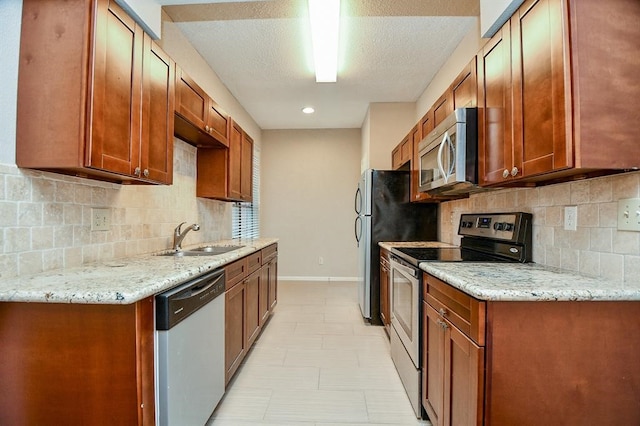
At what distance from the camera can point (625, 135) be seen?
115 cm

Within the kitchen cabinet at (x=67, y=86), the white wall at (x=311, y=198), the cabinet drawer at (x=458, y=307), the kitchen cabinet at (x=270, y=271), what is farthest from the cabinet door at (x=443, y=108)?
the white wall at (x=311, y=198)

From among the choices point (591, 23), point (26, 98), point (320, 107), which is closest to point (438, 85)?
point (320, 107)

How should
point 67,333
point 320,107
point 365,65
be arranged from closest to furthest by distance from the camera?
point 67,333, point 365,65, point 320,107

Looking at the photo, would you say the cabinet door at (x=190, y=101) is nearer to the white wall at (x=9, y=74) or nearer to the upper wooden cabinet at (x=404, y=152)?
the white wall at (x=9, y=74)

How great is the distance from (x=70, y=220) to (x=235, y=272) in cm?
95

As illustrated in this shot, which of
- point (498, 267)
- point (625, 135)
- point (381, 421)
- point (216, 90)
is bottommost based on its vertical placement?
point (381, 421)

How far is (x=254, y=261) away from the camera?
2.67 metres

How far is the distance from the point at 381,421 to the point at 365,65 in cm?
315

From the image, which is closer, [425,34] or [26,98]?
[26,98]

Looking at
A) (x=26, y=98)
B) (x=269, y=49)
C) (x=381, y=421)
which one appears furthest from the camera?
(x=269, y=49)

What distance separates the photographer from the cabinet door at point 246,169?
342cm

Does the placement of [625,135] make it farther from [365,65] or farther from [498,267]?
[365,65]

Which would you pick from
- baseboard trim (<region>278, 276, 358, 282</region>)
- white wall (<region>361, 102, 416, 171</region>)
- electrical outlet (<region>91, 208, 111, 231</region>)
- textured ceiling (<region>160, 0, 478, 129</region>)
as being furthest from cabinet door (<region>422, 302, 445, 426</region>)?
baseboard trim (<region>278, 276, 358, 282</region>)

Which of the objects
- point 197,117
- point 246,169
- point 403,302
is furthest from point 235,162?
point 403,302
